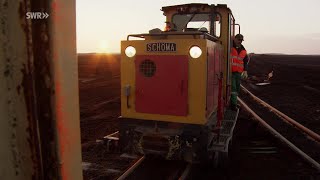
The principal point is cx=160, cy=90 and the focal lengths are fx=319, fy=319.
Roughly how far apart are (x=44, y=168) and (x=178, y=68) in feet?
13.8

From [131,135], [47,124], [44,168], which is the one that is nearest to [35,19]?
[47,124]

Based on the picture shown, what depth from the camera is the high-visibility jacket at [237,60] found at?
315 inches

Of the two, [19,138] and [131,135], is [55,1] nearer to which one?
[19,138]

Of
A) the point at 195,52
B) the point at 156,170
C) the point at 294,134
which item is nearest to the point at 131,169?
the point at 156,170

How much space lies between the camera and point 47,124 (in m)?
1.01

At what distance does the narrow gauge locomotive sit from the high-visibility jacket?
242 centimetres

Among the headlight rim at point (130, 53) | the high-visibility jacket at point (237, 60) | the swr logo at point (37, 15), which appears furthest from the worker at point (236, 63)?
the swr logo at point (37, 15)

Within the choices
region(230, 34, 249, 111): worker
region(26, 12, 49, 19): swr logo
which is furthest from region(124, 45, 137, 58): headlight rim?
region(26, 12, 49, 19): swr logo

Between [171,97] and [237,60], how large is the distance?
138 inches

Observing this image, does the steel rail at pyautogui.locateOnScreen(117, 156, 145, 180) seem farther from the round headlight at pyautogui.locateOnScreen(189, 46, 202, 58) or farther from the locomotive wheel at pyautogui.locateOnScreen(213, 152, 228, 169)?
the round headlight at pyautogui.locateOnScreen(189, 46, 202, 58)

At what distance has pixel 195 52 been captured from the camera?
4.96m

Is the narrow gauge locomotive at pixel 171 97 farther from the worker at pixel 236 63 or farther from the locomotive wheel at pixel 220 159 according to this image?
the worker at pixel 236 63

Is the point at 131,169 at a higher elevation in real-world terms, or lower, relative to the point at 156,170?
higher

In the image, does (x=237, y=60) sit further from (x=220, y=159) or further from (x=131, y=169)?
(x=131, y=169)
